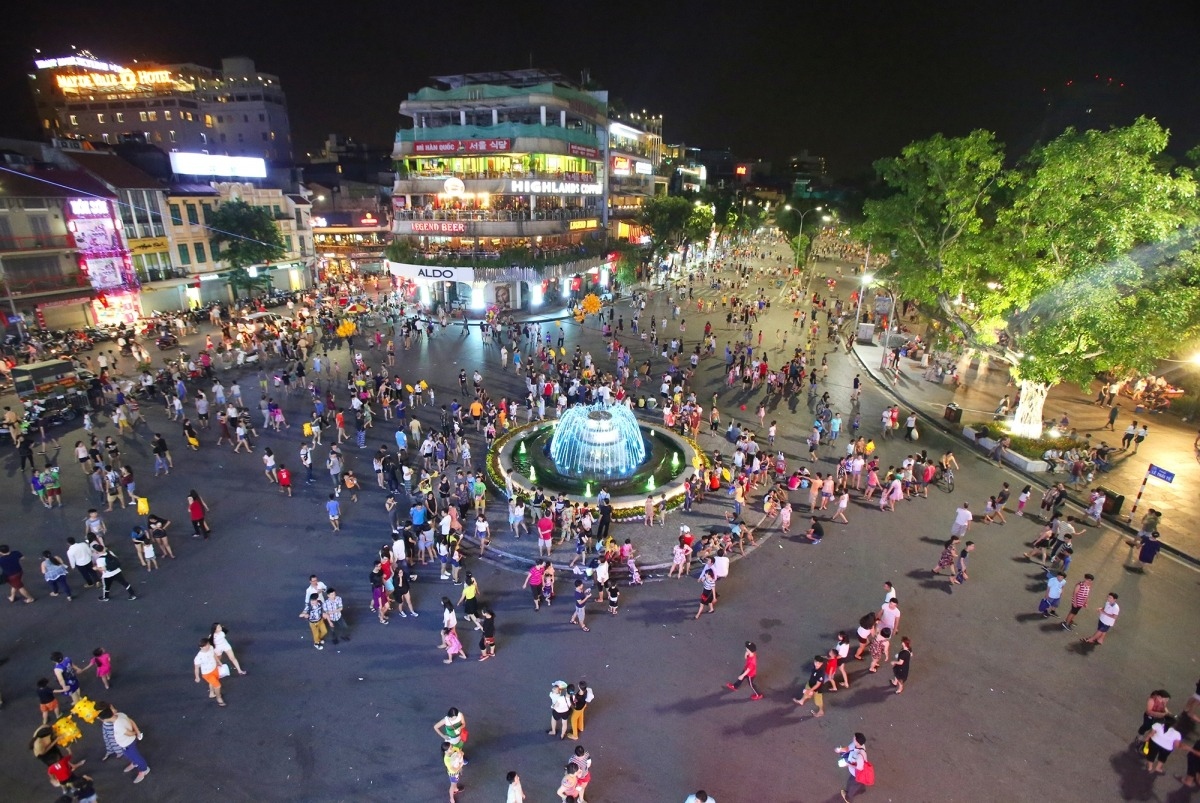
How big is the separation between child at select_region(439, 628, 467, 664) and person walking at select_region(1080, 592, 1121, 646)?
1308 centimetres

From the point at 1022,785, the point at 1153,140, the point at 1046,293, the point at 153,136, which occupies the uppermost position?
the point at 153,136

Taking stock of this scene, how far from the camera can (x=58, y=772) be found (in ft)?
27.9

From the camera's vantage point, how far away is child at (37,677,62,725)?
9.55 meters

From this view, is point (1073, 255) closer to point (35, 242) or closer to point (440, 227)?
point (440, 227)

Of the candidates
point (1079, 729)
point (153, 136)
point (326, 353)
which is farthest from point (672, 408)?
point (153, 136)

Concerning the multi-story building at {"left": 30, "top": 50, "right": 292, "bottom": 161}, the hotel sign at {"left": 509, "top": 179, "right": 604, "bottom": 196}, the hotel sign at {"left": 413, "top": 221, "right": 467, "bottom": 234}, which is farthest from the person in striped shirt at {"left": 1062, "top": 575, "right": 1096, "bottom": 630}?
the multi-story building at {"left": 30, "top": 50, "right": 292, "bottom": 161}

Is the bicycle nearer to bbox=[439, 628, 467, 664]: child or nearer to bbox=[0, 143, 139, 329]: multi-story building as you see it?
bbox=[439, 628, 467, 664]: child

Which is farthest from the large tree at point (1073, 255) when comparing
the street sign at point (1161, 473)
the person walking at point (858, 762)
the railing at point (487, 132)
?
the railing at point (487, 132)

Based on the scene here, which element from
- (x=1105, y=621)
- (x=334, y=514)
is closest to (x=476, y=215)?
(x=334, y=514)

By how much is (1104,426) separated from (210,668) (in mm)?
31814

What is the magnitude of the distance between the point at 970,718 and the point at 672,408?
14355 mm

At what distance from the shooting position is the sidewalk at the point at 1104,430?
18031 millimetres

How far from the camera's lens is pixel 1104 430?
2438 centimetres

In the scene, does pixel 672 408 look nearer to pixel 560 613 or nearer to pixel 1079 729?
pixel 560 613
